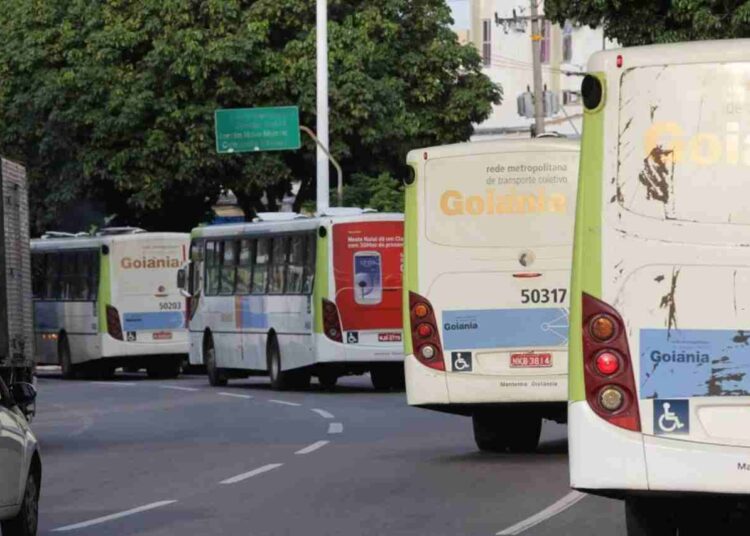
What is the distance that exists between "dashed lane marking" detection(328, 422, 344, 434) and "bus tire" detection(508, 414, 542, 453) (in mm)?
3963

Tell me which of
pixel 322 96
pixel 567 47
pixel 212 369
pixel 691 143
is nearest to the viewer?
pixel 691 143

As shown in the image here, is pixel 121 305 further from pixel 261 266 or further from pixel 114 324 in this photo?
pixel 261 266

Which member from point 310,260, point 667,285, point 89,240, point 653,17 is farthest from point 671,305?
point 89,240

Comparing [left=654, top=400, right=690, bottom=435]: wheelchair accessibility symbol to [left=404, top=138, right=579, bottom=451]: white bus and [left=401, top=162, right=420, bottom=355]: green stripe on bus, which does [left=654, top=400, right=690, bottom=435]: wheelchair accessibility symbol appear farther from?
[left=401, top=162, right=420, bottom=355]: green stripe on bus

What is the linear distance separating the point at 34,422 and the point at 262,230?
8.33 metres

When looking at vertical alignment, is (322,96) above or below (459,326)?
above

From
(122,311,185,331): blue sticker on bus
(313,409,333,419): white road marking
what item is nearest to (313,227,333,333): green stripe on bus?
(313,409,333,419): white road marking

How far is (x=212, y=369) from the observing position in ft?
120

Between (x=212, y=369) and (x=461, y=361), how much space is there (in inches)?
753

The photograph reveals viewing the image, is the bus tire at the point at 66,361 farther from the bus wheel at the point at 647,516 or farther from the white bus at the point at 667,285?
the white bus at the point at 667,285

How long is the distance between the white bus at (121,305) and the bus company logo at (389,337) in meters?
10.3

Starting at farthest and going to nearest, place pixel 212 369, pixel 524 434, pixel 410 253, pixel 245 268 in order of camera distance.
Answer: pixel 212 369
pixel 245 268
pixel 524 434
pixel 410 253

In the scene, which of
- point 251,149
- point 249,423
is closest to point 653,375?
point 249,423

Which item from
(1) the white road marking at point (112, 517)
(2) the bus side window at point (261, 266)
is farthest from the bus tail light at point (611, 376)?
(2) the bus side window at point (261, 266)
